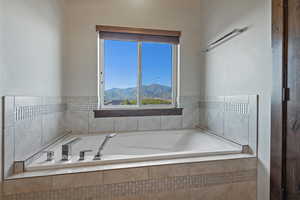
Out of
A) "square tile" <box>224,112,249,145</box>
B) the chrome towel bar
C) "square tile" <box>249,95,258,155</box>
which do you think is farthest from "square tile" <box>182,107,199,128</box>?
"square tile" <box>249,95,258,155</box>

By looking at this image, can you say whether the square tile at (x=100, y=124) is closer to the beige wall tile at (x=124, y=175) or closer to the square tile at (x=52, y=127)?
the square tile at (x=52, y=127)

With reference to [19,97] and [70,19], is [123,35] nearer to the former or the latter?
[70,19]

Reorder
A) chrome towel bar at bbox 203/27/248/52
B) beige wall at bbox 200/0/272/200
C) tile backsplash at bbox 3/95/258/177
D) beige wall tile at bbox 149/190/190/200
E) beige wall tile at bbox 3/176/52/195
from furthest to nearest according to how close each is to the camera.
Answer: chrome towel bar at bbox 203/27/248/52 → beige wall at bbox 200/0/272/200 → beige wall tile at bbox 149/190/190/200 → tile backsplash at bbox 3/95/258/177 → beige wall tile at bbox 3/176/52/195

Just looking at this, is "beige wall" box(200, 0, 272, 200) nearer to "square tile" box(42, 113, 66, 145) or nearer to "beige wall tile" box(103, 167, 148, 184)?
"beige wall tile" box(103, 167, 148, 184)

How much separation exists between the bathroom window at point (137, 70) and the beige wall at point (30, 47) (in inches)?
22.0

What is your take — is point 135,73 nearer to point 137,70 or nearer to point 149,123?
point 137,70

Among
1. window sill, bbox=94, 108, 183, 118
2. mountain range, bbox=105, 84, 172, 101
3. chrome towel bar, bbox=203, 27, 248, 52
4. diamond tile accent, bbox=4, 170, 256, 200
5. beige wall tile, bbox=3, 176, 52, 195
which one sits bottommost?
diamond tile accent, bbox=4, 170, 256, 200

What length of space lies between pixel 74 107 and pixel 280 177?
2137 mm

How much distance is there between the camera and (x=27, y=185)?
1086 mm

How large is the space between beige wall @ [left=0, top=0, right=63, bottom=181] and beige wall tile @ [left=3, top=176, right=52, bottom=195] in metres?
0.55

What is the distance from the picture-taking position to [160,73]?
245 cm

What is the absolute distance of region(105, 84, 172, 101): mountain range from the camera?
2.32m

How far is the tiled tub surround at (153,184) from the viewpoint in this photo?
43.6 inches

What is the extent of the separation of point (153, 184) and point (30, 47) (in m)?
1.40
